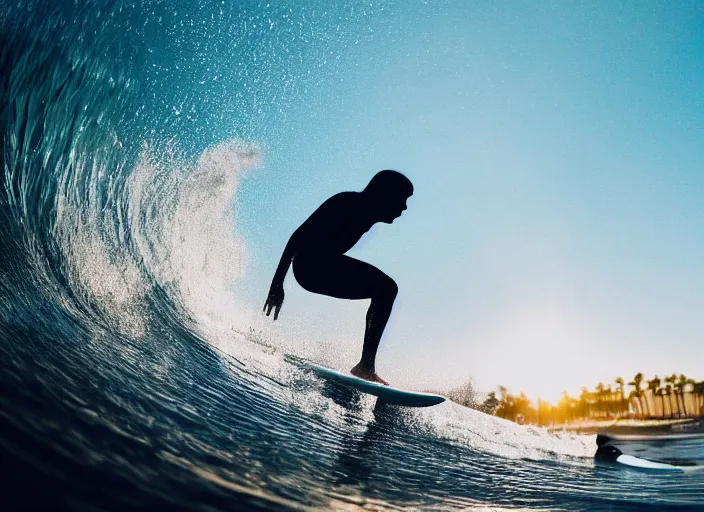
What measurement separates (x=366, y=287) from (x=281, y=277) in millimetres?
897

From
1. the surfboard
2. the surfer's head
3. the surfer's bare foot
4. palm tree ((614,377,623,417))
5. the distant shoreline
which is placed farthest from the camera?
palm tree ((614,377,623,417))

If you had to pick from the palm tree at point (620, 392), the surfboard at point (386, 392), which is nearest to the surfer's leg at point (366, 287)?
the surfboard at point (386, 392)

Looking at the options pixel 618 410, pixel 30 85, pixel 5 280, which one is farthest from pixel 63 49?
pixel 618 410

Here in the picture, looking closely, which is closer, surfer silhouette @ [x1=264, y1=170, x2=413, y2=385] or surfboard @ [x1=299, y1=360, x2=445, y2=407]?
surfboard @ [x1=299, y1=360, x2=445, y2=407]

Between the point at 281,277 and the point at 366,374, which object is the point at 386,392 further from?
the point at 281,277

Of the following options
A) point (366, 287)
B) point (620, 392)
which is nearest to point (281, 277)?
point (366, 287)

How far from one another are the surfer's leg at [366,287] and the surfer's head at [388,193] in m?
0.61

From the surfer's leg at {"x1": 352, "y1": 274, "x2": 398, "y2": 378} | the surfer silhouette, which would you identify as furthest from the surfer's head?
the surfer's leg at {"x1": 352, "y1": 274, "x2": 398, "y2": 378}

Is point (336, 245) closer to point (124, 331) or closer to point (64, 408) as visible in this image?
point (124, 331)

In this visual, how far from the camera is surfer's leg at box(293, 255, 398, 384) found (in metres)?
3.88

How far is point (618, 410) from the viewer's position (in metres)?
46.3

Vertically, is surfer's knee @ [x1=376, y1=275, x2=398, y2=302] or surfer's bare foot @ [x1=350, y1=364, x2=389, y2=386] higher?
surfer's knee @ [x1=376, y1=275, x2=398, y2=302]

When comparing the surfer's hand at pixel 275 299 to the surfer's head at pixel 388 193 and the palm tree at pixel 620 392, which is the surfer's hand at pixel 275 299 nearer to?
the surfer's head at pixel 388 193

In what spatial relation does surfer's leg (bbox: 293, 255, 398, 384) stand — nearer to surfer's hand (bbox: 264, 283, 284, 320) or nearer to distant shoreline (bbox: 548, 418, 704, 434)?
surfer's hand (bbox: 264, 283, 284, 320)
